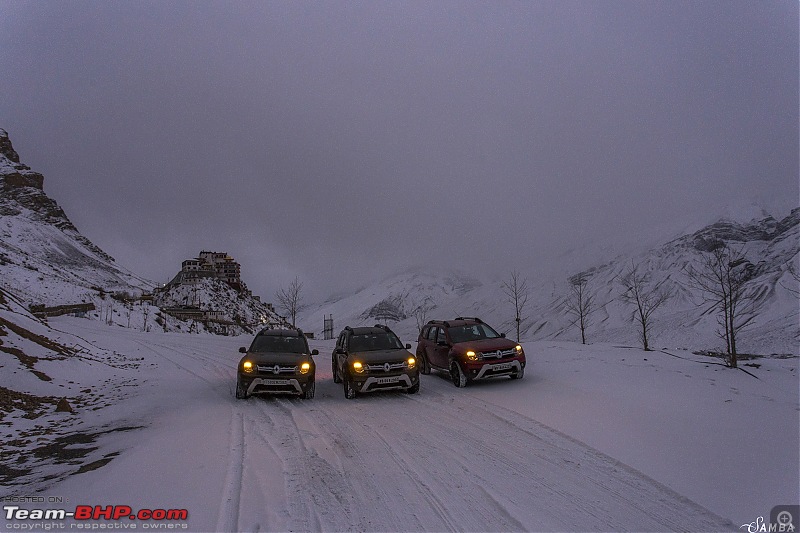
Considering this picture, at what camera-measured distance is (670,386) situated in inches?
377

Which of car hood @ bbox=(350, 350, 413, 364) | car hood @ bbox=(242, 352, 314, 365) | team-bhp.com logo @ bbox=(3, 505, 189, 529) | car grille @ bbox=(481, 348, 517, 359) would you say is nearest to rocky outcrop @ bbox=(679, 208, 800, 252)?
car grille @ bbox=(481, 348, 517, 359)

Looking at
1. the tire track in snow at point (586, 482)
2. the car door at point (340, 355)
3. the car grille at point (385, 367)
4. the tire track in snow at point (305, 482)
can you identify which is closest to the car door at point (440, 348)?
the car grille at point (385, 367)

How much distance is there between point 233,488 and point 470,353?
7.23m

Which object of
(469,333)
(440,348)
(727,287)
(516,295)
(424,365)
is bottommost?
(424,365)

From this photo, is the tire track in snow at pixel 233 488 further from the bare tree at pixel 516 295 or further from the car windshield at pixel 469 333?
the bare tree at pixel 516 295

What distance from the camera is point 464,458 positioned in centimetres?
585

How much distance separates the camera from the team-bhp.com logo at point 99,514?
416cm

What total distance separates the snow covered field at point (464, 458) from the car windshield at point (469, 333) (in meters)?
1.87

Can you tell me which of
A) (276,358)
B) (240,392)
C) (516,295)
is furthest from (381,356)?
(516,295)

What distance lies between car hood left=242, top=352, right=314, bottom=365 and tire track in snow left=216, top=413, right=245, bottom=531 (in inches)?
114

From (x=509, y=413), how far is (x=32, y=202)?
637 feet

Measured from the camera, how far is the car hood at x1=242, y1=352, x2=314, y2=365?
10000mm

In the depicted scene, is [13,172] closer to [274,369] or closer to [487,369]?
[274,369]

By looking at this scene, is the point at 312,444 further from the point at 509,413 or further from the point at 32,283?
the point at 32,283
